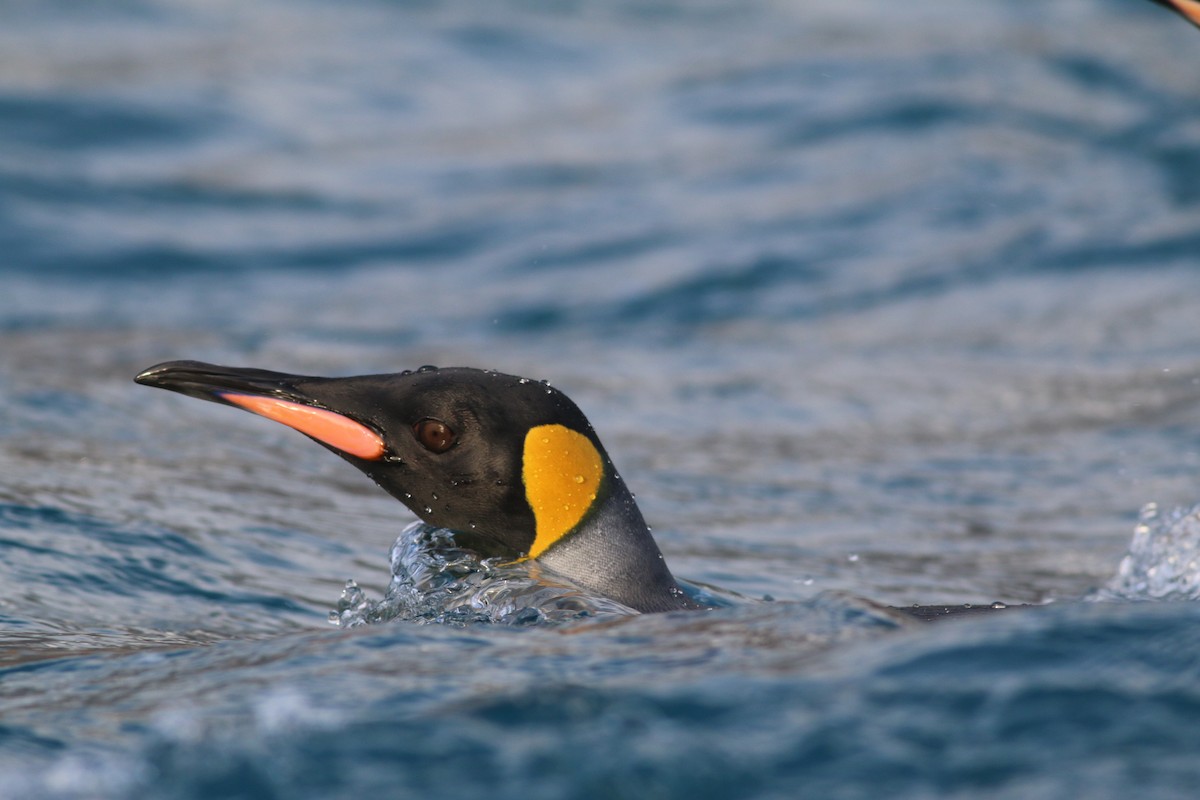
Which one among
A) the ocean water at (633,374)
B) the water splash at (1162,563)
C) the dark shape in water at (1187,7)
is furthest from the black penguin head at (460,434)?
the dark shape in water at (1187,7)

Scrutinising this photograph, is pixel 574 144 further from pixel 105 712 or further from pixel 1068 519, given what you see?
pixel 105 712

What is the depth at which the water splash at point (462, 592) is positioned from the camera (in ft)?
15.2

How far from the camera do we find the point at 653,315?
41.8ft

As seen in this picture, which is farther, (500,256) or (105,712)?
(500,256)

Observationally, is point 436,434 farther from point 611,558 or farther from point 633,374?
point 633,374

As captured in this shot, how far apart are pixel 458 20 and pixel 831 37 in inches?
177

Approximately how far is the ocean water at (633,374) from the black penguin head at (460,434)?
0.72 feet

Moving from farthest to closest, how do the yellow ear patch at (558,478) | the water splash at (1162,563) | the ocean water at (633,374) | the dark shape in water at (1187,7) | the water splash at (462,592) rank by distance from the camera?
the water splash at (1162,563)
the dark shape in water at (1187,7)
the yellow ear patch at (558,478)
the water splash at (462,592)
the ocean water at (633,374)

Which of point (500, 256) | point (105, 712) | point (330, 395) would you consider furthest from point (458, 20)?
point (105, 712)

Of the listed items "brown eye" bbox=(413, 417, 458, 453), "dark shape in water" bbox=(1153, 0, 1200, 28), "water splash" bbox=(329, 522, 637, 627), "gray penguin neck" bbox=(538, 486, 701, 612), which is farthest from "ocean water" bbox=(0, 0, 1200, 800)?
"dark shape in water" bbox=(1153, 0, 1200, 28)

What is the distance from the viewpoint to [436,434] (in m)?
4.96

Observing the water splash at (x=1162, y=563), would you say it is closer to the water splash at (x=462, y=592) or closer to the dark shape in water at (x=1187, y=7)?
the dark shape in water at (x=1187, y=7)

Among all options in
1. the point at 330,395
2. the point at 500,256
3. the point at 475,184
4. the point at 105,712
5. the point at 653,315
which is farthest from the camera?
the point at 475,184

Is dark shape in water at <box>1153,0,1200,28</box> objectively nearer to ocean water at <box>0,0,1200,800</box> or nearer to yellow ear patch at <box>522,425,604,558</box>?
ocean water at <box>0,0,1200,800</box>
